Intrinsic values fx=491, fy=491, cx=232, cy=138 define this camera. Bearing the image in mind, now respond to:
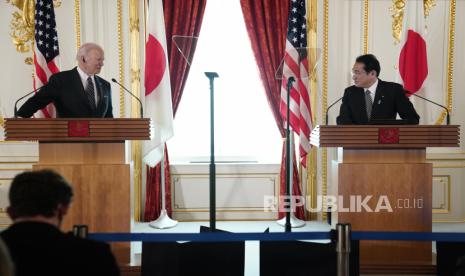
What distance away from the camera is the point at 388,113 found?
3.86m

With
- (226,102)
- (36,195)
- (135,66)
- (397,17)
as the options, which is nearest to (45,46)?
(135,66)

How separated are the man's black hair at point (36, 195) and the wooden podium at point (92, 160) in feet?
6.46

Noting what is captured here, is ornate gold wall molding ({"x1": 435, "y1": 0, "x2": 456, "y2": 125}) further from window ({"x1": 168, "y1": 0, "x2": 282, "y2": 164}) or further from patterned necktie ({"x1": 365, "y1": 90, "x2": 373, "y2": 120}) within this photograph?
patterned necktie ({"x1": 365, "y1": 90, "x2": 373, "y2": 120})

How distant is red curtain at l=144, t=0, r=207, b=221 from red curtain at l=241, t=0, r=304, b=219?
0.58 metres

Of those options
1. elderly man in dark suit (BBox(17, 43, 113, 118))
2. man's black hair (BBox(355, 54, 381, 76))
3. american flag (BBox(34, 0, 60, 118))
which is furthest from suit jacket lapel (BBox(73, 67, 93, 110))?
man's black hair (BBox(355, 54, 381, 76))

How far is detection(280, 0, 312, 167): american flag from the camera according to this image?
4.92m

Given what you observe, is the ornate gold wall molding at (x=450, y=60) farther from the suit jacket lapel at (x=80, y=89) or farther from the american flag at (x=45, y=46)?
the american flag at (x=45, y=46)

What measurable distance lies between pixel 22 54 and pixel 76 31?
25.9 inches

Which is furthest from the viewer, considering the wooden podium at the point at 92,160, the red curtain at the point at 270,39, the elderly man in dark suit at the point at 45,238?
the red curtain at the point at 270,39

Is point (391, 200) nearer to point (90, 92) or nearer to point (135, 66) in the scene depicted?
point (90, 92)

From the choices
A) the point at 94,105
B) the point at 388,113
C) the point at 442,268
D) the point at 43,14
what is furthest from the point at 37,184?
the point at 43,14

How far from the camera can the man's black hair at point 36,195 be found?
134 centimetres

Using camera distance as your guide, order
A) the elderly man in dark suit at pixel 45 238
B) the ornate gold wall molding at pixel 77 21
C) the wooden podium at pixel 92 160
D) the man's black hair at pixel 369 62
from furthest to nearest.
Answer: the ornate gold wall molding at pixel 77 21, the man's black hair at pixel 369 62, the wooden podium at pixel 92 160, the elderly man in dark suit at pixel 45 238

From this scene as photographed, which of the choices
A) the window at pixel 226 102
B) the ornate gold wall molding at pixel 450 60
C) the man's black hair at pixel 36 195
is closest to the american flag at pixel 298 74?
the window at pixel 226 102
